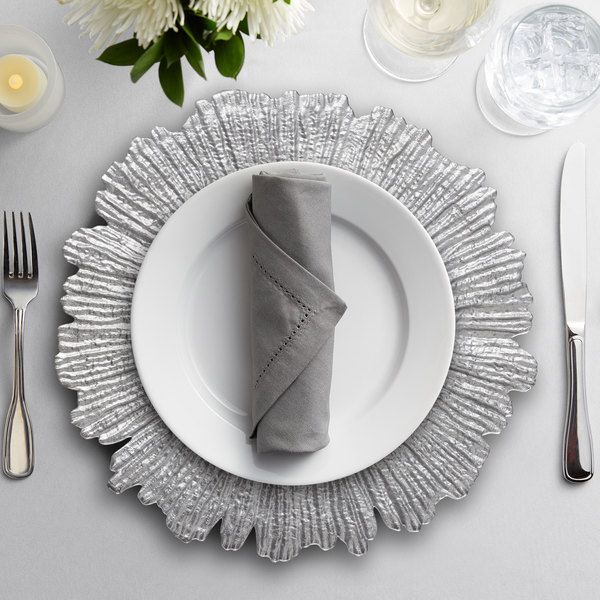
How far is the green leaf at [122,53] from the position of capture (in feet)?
1.56

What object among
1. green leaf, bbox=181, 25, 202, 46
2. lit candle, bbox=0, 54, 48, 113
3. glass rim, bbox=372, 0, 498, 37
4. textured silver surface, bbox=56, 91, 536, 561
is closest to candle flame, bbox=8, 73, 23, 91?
lit candle, bbox=0, 54, 48, 113

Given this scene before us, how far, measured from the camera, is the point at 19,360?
1.95 feet

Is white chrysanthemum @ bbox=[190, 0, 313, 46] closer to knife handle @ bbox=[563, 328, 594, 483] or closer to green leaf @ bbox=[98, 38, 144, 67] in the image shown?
green leaf @ bbox=[98, 38, 144, 67]

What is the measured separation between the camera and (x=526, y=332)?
619 mm

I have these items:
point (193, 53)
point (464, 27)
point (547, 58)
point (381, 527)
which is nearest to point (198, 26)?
point (193, 53)

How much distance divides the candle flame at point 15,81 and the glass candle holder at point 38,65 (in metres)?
0.02

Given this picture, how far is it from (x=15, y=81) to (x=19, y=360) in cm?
24

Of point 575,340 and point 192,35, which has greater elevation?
point 192,35

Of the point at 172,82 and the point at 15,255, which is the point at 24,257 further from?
the point at 172,82

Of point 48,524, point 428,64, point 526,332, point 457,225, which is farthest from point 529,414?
point 48,524

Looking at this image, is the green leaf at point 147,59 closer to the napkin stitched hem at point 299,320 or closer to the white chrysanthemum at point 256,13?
the white chrysanthemum at point 256,13

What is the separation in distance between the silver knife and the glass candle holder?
1.52ft

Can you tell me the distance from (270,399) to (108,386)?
0.15 metres

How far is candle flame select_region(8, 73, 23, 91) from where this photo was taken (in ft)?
1.87
